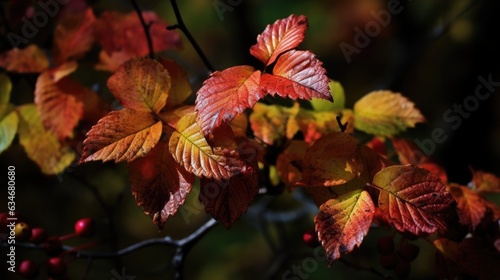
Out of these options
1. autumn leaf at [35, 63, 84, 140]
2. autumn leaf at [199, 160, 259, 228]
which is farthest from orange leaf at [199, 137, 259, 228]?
autumn leaf at [35, 63, 84, 140]

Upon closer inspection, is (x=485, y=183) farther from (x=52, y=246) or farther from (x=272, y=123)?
(x=52, y=246)

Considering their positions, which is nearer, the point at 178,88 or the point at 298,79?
the point at 298,79

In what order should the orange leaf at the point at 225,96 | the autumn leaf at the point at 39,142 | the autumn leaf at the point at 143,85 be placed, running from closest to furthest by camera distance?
the orange leaf at the point at 225,96
the autumn leaf at the point at 143,85
the autumn leaf at the point at 39,142

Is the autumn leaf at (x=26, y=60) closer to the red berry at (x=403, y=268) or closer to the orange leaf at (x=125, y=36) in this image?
the orange leaf at (x=125, y=36)

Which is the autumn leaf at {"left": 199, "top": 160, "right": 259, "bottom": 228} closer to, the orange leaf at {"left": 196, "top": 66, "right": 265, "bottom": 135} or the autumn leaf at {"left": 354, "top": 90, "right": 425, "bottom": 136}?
the orange leaf at {"left": 196, "top": 66, "right": 265, "bottom": 135}

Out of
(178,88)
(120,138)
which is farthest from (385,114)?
(120,138)

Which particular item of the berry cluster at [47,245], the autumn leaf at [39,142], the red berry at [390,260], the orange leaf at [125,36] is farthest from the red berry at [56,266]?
the red berry at [390,260]

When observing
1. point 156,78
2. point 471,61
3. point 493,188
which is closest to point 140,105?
point 156,78

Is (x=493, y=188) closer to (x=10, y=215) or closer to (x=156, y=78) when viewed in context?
(x=156, y=78)
